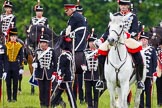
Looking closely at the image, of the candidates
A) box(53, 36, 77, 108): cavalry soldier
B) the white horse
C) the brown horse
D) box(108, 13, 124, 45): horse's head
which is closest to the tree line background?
the brown horse

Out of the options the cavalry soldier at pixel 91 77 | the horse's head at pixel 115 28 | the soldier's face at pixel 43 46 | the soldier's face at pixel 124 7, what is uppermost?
the soldier's face at pixel 124 7

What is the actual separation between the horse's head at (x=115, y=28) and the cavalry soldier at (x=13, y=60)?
15.8ft

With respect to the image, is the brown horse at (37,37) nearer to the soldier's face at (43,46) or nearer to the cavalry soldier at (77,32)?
the cavalry soldier at (77,32)

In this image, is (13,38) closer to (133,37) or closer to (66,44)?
(66,44)

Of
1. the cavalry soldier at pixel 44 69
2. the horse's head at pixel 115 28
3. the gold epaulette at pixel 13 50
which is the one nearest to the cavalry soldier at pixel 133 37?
the horse's head at pixel 115 28

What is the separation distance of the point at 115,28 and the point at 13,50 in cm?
498

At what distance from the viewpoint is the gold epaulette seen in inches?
714

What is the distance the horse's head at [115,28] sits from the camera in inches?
531

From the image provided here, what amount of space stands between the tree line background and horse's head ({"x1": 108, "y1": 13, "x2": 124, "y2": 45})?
34.4 m

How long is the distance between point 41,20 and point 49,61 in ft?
14.0

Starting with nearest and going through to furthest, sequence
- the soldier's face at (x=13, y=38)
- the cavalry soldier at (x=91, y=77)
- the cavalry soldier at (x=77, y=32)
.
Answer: the cavalry soldier at (x=77, y=32) < the cavalry soldier at (x=91, y=77) < the soldier's face at (x=13, y=38)

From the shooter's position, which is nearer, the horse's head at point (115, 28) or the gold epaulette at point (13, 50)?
the horse's head at point (115, 28)

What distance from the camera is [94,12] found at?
5091cm

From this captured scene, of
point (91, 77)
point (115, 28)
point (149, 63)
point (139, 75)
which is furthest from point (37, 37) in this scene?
point (115, 28)
